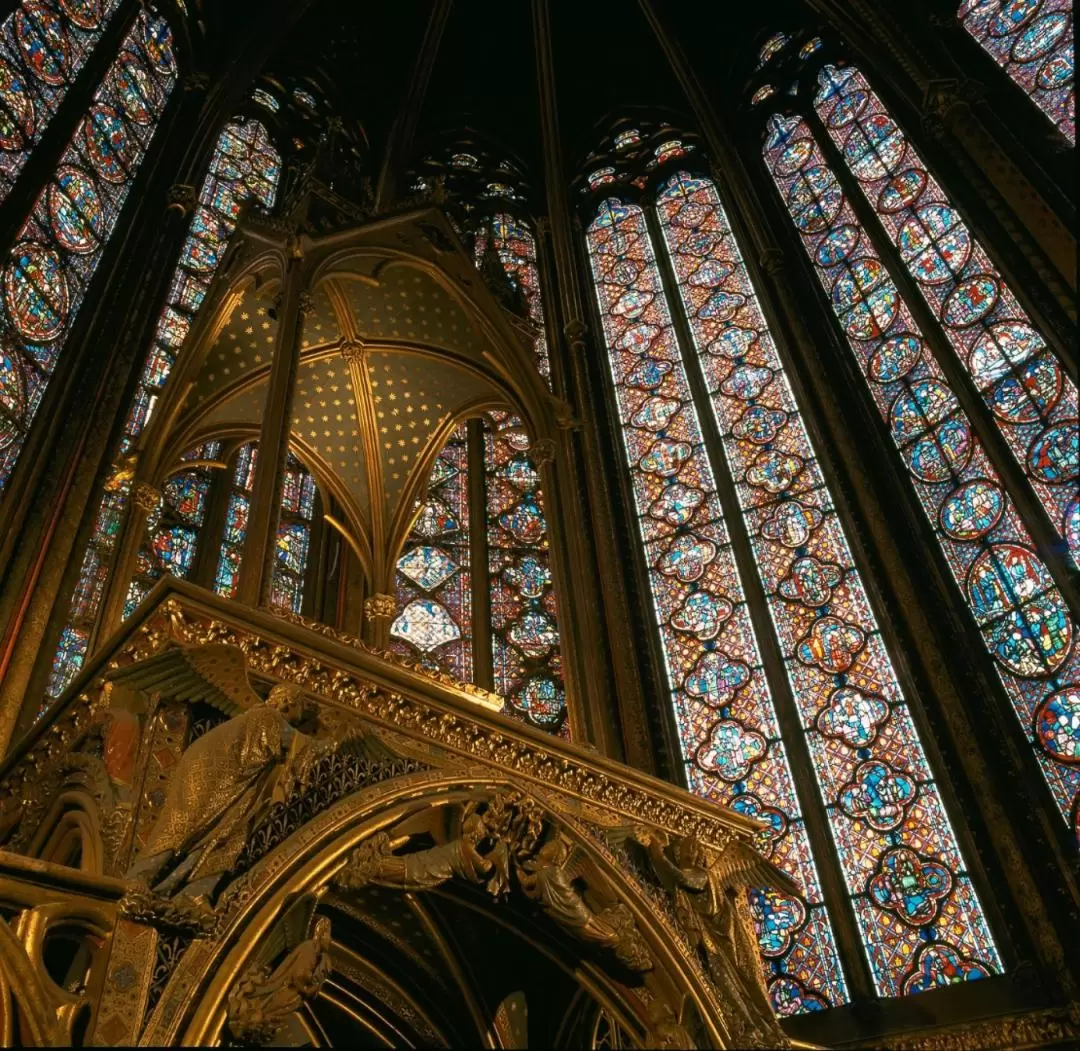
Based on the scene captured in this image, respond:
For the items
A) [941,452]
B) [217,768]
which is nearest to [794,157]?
[941,452]

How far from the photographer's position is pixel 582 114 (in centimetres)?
1370

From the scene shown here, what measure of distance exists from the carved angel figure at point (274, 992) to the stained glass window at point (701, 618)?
13.0 feet

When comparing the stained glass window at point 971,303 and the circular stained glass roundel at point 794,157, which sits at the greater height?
the circular stained glass roundel at point 794,157

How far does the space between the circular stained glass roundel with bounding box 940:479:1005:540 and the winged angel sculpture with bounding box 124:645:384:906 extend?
17.1 ft

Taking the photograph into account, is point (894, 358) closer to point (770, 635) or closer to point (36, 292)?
point (770, 635)

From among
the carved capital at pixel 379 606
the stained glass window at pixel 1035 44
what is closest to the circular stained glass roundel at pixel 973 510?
the stained glass window at pixel 1035 44

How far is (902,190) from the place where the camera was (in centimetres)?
960

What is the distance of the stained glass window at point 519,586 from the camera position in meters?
8.55

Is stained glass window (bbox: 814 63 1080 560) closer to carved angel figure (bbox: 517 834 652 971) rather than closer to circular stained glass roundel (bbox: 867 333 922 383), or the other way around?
circular stained glass roundel (bbox: 867 333 922 383)

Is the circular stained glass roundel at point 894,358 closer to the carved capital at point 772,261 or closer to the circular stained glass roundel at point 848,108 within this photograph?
the carved capital at point 772,261

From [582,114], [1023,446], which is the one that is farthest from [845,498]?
[582,114]

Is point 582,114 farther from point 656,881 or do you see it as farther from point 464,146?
point 656,881

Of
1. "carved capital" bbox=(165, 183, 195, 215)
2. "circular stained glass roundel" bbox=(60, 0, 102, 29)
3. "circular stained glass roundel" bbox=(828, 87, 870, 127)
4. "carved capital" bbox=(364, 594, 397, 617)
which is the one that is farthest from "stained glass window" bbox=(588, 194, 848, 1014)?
"circular stained glass roundel" bbox=(60, 0, 102, 29)

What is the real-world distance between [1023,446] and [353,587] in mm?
5014
